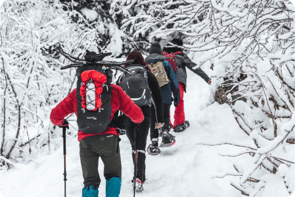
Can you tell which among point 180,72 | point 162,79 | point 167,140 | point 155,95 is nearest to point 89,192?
point 155,95

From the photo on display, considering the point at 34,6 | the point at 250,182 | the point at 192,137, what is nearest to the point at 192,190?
the point at 250,182

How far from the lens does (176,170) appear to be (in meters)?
4.45

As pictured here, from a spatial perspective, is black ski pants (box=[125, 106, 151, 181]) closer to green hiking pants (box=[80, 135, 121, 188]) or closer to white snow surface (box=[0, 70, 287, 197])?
white snow surface (box=[0, 70, 287, 197])

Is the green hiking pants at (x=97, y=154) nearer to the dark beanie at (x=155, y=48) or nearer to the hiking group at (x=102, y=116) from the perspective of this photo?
the hiking group at (x=102, y=116)

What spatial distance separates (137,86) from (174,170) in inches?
69.1

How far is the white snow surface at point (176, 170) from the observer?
3.64m

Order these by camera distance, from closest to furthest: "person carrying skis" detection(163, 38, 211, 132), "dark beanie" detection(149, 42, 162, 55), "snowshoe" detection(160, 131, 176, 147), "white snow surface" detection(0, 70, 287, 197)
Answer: "white snow surface" detection(0, 70, 287, 197)
"dark beanie" detection(149, 42, 162, 55)
"snowshoe" detection(160, 131, 176, 147)
"person carrying skis" detection(163, 38, 211, 132)

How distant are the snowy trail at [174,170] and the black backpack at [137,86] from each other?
1.36m

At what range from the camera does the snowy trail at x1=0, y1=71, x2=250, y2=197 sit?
371cm

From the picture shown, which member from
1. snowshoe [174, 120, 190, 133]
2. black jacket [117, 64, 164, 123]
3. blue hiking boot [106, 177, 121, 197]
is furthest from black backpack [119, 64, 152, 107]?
snowshoe [174, 120, 190, 133]

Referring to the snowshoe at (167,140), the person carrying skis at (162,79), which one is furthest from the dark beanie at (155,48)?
the snowshoe at (167,140)

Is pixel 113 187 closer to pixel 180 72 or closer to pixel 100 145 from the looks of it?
pixel 100 145

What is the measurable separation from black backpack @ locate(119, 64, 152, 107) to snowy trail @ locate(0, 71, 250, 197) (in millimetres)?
1357

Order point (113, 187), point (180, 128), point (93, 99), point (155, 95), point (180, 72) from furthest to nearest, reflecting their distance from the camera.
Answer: point (180, 128) < point (180, 72) < point (155, 95) < point (113, 187) < point (93, 99)
